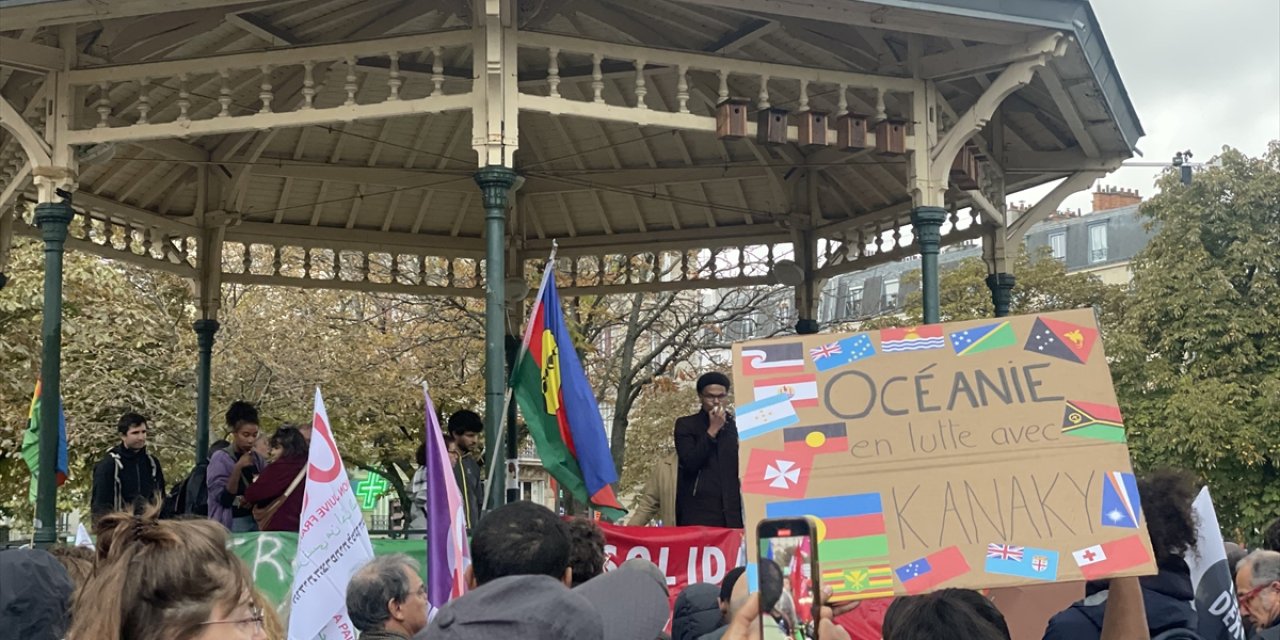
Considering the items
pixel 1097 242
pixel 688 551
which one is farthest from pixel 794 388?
pixel 1097 242

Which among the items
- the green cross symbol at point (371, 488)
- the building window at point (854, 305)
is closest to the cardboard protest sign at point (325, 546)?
the building window at point (854, 305)

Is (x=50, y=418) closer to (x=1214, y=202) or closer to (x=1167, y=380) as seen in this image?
(x=1167, y=380)

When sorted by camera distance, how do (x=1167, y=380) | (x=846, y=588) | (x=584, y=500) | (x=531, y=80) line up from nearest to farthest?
(x=846, y=588)
(x=584, y=500)
(x=531, y=80)
(x=1167, y=380)

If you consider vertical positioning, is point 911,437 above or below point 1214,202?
below

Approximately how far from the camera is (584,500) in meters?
8.70

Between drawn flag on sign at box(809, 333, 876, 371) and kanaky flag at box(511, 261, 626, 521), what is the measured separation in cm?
387

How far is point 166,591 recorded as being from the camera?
9.29ft

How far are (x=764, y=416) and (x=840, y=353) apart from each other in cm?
37

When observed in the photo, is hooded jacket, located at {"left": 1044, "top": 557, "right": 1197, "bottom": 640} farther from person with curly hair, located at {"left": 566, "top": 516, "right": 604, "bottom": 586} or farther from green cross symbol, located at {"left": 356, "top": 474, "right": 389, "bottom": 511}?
green cross symbol, located at {"left": 356, "top": 474, "right": 389, "bottom": 511}

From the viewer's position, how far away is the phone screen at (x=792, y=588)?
10.5 feet

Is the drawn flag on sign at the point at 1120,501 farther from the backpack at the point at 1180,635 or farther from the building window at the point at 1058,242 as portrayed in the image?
the building window at the point at 1058,242

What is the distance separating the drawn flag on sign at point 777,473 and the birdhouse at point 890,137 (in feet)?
20.7

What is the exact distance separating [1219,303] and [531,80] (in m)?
25.7

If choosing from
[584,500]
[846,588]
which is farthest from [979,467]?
[584,500]
